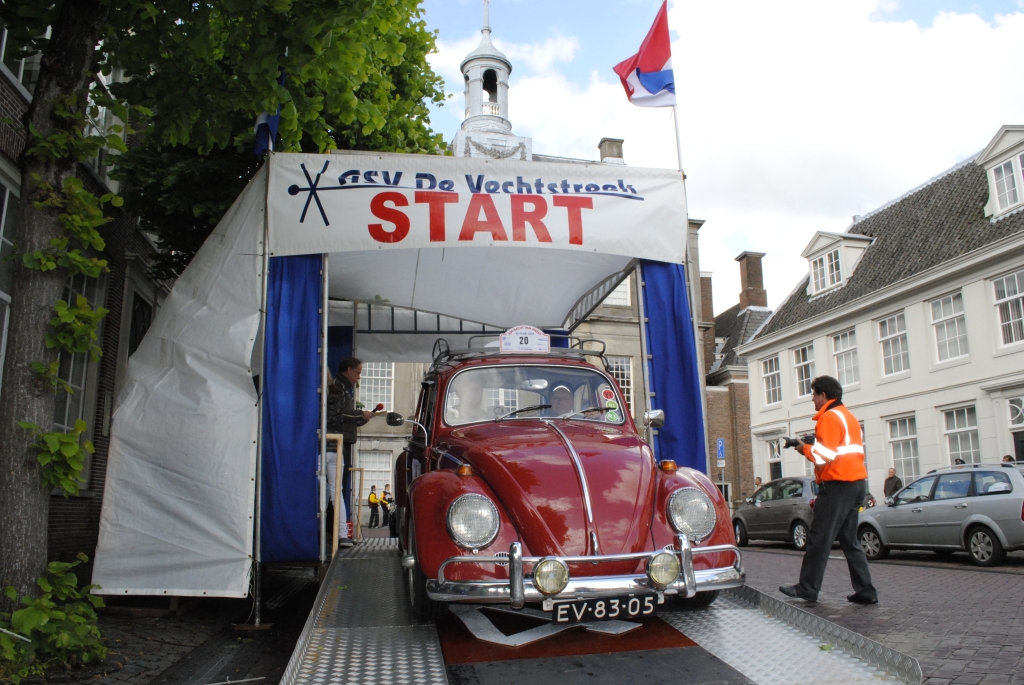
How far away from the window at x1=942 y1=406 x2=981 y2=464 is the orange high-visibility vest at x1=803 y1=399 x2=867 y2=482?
56.9ft

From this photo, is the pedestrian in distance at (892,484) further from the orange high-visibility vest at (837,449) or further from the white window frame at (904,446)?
the orange high-visibility vest at (837,449)

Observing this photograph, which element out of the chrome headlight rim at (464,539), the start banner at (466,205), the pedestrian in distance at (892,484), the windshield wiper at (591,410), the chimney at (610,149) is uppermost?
the chimney at (610,149)

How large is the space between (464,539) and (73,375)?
800cm

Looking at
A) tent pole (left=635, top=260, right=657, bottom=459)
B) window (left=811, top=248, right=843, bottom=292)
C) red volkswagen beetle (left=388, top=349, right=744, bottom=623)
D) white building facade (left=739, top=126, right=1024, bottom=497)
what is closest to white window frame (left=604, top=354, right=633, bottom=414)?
white building facade (left=739, top=126, right=1024, bottom=497)

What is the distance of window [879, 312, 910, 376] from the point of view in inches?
942

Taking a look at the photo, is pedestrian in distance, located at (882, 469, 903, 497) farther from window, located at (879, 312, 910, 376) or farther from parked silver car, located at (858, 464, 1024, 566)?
parked silver car, located at (858, 464, 1024, 566)

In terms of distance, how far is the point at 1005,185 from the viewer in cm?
2122

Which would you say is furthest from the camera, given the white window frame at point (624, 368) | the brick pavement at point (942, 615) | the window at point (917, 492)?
the white window frame at point (624, 368)

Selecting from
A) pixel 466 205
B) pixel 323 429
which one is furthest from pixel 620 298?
pixel 323 429

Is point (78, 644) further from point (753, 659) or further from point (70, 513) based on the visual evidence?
point (70, 513)

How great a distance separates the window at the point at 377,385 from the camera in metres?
29.5

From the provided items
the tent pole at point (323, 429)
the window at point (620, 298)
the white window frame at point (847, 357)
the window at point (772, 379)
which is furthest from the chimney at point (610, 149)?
the tent pole at point (323, 429)

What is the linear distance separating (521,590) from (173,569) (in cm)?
327

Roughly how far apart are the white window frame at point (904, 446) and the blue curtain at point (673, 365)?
62.0 feet
